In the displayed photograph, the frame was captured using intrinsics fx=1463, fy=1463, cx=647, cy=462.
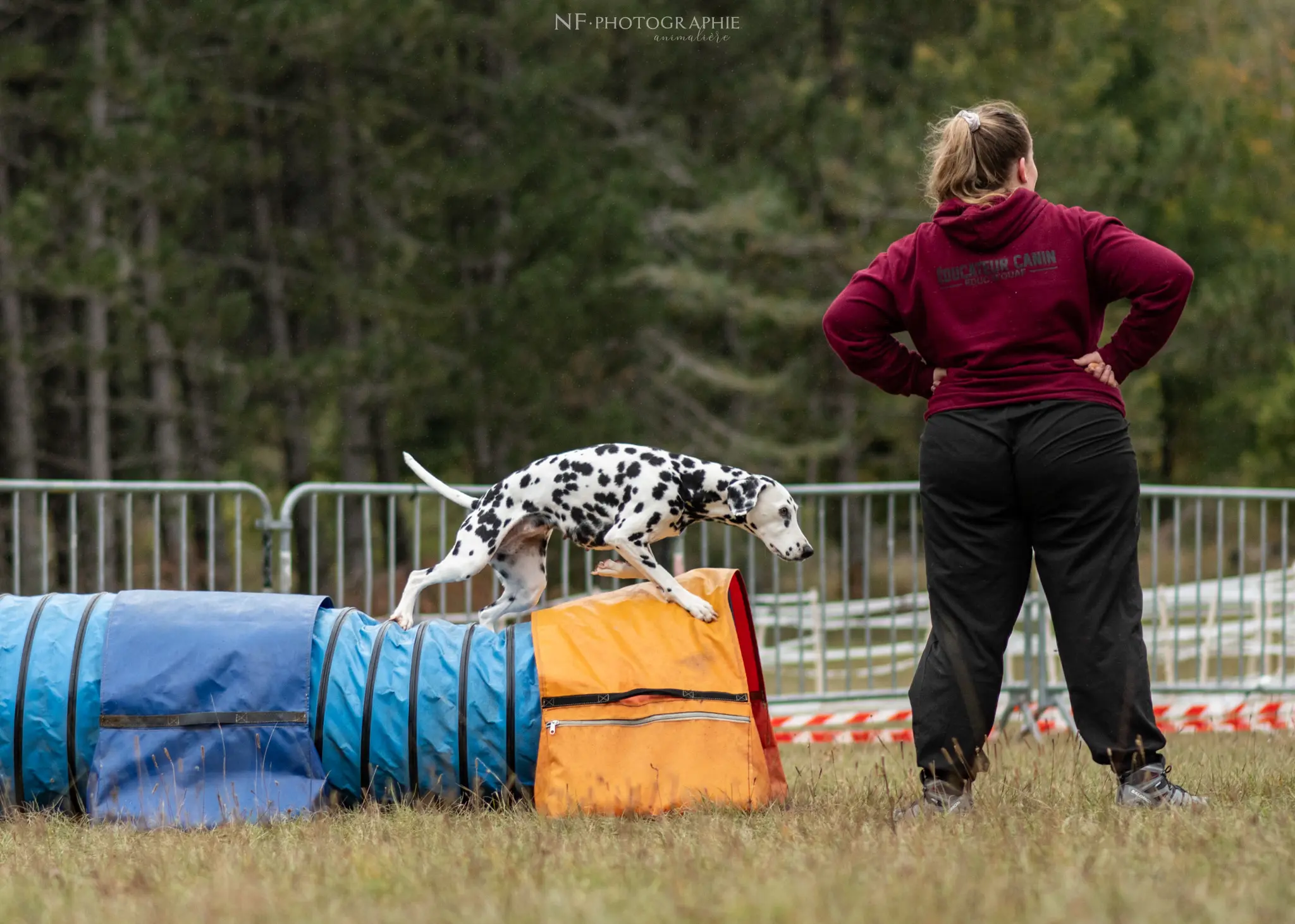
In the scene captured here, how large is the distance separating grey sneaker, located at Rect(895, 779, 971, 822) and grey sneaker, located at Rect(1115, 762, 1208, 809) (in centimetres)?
41

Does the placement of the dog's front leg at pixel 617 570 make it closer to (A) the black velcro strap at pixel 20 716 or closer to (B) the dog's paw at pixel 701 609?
(B) the dog's paw at pixel 701 609

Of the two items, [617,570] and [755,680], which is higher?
[617,570]

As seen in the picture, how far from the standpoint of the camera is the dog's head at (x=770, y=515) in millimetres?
5043

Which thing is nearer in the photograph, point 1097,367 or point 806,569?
point 1097,367

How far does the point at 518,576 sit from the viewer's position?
17.6 feet

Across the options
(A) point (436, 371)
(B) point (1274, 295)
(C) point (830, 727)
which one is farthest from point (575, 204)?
(C) point (830, 727)

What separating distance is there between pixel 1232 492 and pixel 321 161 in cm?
1641

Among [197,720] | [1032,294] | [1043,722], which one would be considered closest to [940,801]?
[1032,294]

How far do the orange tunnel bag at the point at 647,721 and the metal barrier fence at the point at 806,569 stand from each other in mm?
2028

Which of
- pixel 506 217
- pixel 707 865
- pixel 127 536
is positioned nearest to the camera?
pixel 707 865

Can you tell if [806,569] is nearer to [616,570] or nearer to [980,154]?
[616,570]

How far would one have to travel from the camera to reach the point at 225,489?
7.89 m

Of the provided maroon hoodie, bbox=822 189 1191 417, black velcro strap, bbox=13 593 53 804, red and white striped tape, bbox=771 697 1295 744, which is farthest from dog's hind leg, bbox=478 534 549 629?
red and white striped tape, bbox=771 697 1295 744

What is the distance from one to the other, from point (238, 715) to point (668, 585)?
142cm
